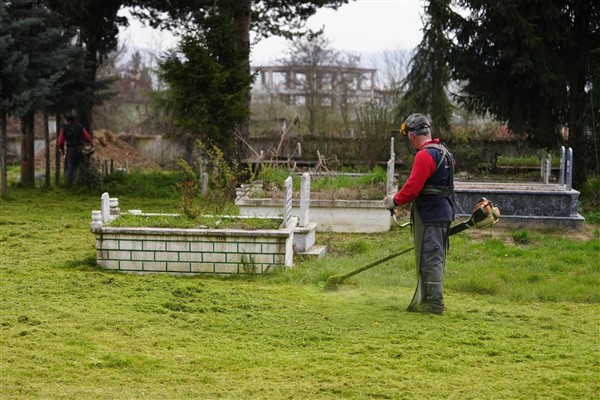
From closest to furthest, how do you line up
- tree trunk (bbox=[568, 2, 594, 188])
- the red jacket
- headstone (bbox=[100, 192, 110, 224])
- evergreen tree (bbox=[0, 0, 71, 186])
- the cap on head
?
the red jacket → the cap on head → headstone (bbox=[100, 192, 110, 224]) → evergreen tree (bbox=[0, 0, 71, 186]) → tree trunk (bbox=[568, 2, 594, 188])

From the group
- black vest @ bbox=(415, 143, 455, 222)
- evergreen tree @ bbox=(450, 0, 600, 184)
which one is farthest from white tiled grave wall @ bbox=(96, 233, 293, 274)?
evergreen tree @ bbox=(450, 0, 600, 184)

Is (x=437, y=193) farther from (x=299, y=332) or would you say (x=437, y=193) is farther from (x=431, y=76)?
(x=431, y=76)

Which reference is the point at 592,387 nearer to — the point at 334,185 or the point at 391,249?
the point at 391,249

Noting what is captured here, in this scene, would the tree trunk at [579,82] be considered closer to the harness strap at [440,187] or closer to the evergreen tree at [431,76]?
the evergreen tree at [431,76]

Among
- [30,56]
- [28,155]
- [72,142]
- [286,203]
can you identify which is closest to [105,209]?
[286,203]

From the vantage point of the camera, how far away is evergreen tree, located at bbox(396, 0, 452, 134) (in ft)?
72.4

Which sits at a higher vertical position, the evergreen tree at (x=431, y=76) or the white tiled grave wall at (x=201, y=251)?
the evergreen tree at (x=431, y=76)

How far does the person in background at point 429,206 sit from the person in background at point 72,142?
15.0 meters

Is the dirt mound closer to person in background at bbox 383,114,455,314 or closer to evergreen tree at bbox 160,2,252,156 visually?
evergreen tree at bbox 160,2,252,156

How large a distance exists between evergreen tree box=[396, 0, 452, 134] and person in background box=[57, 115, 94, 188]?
8817 millimetres

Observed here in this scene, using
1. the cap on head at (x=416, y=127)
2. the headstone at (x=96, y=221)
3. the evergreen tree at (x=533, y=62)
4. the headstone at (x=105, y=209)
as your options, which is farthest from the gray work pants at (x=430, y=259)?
the evergreen tree at (x=533, y=62)

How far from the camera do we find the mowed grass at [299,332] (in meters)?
5.84

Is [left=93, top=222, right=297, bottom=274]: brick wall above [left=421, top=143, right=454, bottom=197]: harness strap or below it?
below

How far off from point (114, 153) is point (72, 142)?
13.1 metres
